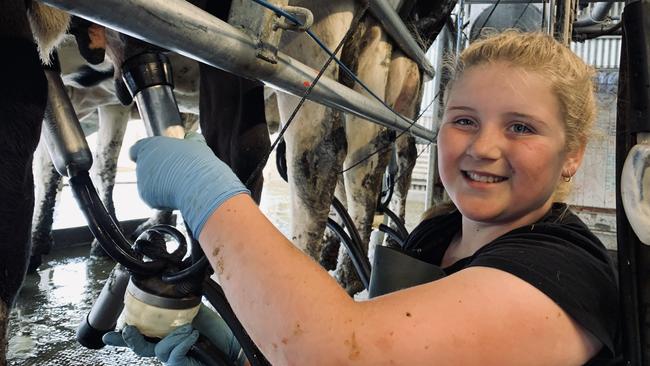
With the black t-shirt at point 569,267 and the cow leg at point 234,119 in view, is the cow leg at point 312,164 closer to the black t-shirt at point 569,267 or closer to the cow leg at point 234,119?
the cow leg at point 234,119

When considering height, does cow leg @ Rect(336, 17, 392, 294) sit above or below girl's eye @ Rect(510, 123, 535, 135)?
below

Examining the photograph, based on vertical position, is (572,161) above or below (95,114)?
below

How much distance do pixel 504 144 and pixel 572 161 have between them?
0.13m

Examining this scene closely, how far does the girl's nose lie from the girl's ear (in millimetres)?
110

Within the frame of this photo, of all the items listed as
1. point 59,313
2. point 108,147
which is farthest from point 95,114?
point 59,313

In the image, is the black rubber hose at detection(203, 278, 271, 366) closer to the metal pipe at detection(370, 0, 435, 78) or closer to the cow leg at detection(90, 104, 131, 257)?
the metal pipe at detection(370, 0, 435, 78)

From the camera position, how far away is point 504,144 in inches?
23.8

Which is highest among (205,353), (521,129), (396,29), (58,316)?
(396,29)

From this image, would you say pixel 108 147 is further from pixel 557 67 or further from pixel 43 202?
pixel 557 67

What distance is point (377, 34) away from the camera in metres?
2.09

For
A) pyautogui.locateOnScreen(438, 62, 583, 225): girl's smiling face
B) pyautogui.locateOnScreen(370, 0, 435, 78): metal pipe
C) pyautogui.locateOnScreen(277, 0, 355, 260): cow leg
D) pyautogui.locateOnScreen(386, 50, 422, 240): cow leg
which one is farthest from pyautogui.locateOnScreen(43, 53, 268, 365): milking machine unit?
pyautogui.locateOnScreen(386, 50, 422, 240): cow leg

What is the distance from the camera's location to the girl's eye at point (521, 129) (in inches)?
23.7

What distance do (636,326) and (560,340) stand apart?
10cm

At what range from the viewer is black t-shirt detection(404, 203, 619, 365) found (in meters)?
0.49
